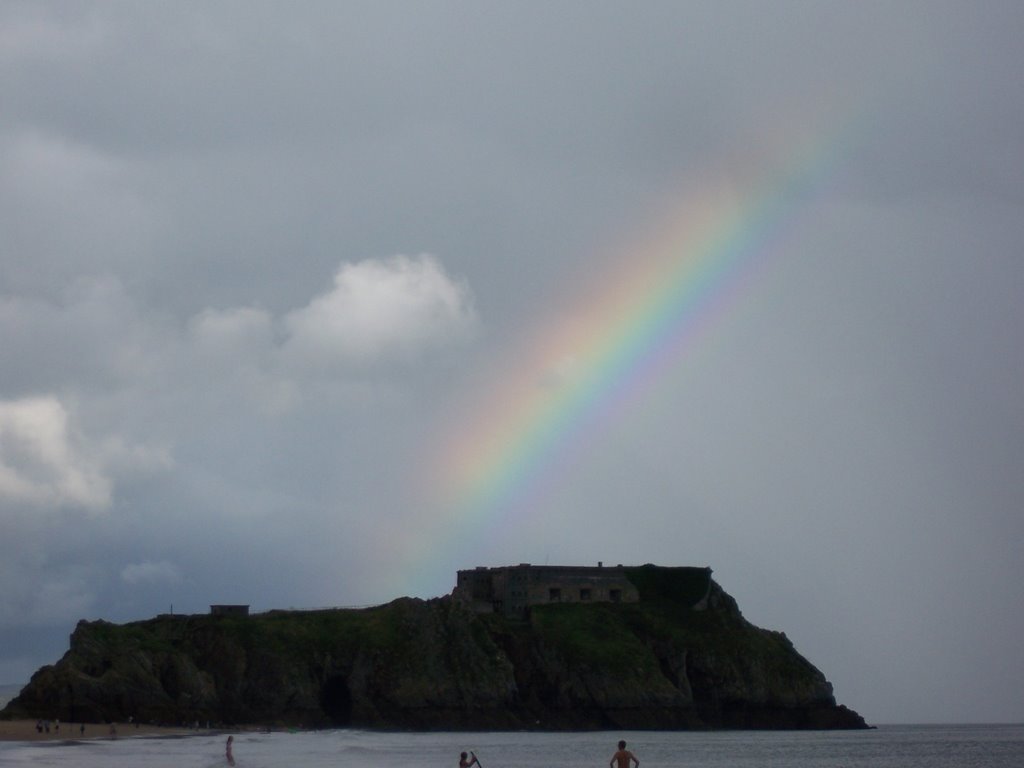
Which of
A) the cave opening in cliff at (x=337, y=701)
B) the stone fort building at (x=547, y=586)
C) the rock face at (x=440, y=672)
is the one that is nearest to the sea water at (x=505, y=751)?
the rock face at (x=440, y=672)

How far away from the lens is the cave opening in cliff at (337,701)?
140 m

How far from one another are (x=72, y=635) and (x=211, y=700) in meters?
13.6

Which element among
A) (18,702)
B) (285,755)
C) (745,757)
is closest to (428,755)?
(285,755)

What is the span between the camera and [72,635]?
12775 centimetres

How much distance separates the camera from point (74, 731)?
105750 millimetres

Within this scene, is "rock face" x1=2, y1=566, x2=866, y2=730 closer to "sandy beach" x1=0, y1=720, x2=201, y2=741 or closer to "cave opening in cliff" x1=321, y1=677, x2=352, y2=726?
"cave opening in cliff" x1=321, y1=677, x2=352, y2=726

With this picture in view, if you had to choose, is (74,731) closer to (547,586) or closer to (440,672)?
(440,672)

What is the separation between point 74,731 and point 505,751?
31137mm

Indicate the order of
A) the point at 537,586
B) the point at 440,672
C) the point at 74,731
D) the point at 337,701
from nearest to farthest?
the point at 74,731 < the point at 440,672 < the point at 337,701 < the point at 537,586

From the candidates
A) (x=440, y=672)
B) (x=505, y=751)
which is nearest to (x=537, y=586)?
(x=440, y=672)

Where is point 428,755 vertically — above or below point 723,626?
below

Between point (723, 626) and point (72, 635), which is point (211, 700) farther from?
point (723, 626)

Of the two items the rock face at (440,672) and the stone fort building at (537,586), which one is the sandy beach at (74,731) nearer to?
the rock face at (440,672)

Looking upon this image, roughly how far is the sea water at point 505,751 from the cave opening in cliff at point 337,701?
5.46m
